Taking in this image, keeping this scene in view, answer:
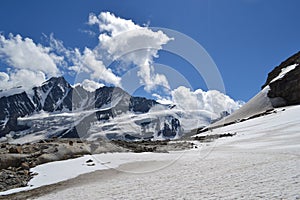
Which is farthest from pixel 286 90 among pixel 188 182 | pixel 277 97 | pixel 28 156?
pixel 28 156

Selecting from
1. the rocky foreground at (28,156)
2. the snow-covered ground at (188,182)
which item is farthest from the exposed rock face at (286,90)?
the snow-covered ground at (188,182)

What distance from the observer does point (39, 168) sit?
22594 millimetres

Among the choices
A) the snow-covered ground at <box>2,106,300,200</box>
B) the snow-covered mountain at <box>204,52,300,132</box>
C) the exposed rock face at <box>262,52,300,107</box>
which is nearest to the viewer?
the snow-covered ground at <box>2,106,300,200</box>

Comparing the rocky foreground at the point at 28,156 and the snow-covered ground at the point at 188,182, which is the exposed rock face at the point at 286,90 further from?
the snow-covered ground at the point at 188,182

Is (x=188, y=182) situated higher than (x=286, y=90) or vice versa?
(x=286, y=90)

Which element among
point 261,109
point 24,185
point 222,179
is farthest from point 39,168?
point 261,109

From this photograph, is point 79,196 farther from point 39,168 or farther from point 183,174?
point 39,168

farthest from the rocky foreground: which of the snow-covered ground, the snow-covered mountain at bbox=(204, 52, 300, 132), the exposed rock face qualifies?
the exposed rock face

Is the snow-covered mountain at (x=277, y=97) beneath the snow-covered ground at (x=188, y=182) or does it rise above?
above

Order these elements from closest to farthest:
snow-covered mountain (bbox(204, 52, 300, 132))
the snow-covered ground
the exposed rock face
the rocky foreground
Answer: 1. the snow-covered ground
2. the rocky foreground
3. the exposed rock face
4. snow-covered mountain (bbox(204, 52, 300, 132))

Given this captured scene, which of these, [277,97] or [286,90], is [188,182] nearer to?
[286,90]

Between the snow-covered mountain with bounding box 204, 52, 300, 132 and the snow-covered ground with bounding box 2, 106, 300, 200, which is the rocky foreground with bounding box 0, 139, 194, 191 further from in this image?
the snow-covered mountain with bounding box 204, 52, 300, 132

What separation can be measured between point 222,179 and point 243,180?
1.38 m

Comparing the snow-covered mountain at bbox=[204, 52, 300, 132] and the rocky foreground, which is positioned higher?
the snow-covered mountain at bbox=[204, 52, 300, 132]
